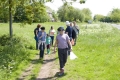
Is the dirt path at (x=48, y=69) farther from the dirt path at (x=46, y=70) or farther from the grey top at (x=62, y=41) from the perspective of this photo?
the grey top at (x=62, y=41)

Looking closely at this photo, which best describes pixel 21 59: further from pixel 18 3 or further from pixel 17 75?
pixel 18 3

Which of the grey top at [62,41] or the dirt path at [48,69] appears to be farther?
the grey top at [62,41]

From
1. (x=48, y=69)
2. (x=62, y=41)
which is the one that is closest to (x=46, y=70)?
(x=48, y=69)

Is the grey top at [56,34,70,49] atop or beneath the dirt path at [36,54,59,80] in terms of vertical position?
atop

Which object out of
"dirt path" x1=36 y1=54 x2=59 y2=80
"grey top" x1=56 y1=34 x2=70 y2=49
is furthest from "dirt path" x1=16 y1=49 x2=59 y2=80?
"grey top" x1=56 y1=34 x2=70 y2=49

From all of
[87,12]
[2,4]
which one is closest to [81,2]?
[2,4]

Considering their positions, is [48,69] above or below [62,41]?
below

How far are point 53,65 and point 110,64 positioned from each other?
9.80 feet

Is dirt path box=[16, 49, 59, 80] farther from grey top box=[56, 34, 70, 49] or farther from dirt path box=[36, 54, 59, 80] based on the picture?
grey top box=[56, 34, 70, 49]

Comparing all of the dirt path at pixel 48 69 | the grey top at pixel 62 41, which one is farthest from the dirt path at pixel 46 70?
the grey top at pixel 62 41

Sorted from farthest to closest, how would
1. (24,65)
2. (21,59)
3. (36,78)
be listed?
(21,59), (24,65), (36,78)

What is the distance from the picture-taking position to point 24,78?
33.3 feet

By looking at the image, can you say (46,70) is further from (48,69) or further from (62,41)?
(62,41)

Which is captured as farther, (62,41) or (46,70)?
(46,70)
